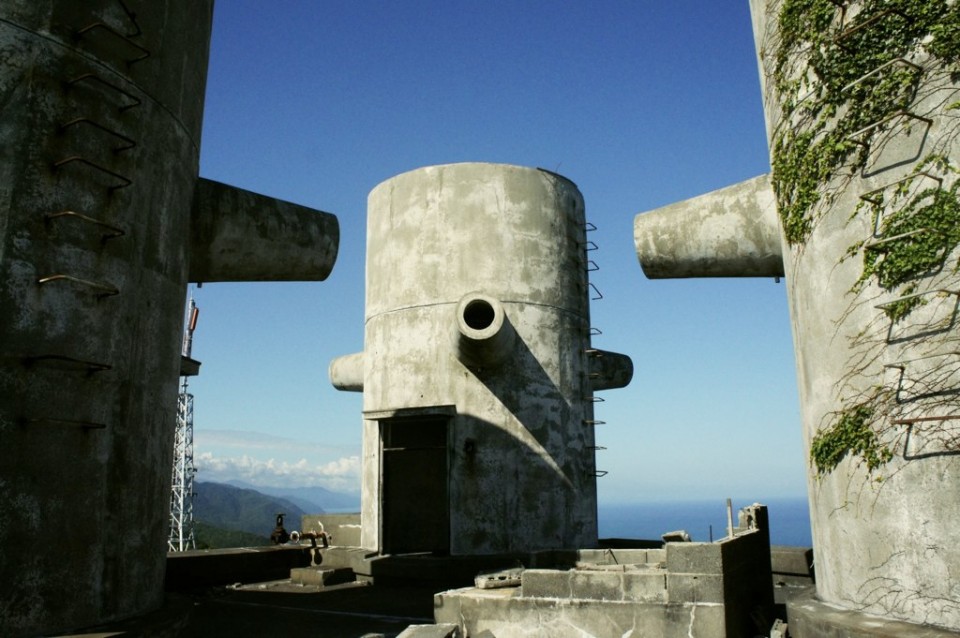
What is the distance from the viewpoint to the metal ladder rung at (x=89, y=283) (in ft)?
24.7

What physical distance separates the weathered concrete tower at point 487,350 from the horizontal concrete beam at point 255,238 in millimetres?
3938

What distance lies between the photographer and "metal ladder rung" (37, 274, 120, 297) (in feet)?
24.7

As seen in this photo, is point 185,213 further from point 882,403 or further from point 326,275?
point 882,403

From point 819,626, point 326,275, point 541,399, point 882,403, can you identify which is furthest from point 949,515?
point 541,399

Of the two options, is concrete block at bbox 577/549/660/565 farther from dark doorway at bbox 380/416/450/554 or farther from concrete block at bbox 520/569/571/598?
dark doorway at bbox 380/416/450/554

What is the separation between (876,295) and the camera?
7.34m

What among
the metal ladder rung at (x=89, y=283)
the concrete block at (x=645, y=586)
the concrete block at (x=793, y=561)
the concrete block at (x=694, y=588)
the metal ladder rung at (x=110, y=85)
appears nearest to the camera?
the metal ladder rung at (x=89, y=283)

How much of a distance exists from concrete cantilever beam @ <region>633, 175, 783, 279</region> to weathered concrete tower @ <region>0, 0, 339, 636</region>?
654 cm

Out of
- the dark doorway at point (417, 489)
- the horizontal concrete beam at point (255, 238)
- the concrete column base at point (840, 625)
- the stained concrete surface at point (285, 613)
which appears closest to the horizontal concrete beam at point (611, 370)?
the dark doorway at point (417, 489)

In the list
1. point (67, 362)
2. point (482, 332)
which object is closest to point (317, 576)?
point (482, 332)

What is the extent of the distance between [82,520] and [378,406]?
935 centimetres

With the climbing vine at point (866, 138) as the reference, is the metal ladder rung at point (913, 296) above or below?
below

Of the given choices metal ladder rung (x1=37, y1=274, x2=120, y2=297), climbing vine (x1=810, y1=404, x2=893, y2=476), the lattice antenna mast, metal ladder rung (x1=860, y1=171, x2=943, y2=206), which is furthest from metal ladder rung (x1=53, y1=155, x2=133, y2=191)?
the lattice antenna mast

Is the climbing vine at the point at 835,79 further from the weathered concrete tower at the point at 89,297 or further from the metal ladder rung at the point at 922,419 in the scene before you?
the weathered concrete tower at the point at 89,297
